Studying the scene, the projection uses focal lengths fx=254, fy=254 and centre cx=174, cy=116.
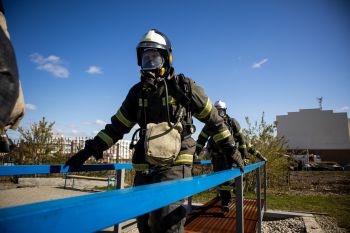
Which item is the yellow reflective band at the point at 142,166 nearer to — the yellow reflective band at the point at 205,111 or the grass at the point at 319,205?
the yellow reflective band at the point at 205,111

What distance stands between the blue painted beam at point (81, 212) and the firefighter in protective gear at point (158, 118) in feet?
4.32

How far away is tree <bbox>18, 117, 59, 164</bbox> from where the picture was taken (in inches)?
502

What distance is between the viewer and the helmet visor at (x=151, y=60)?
8.34 feet

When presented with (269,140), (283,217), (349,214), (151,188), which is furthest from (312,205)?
(151,188)

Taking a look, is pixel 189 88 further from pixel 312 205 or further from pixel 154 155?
pixel 312 205

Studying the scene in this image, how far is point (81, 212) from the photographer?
63 cm

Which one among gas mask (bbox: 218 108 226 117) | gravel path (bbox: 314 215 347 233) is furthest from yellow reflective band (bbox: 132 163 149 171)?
gravel path (bbox: 314 215 347 233)

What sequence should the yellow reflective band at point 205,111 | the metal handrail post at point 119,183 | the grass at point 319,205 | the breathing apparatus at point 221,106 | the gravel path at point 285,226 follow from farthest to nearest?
the grass at point 319,205
the breathing apparatus at point 221,106
the gravel path at point 285,226
the metal handrail post at point 119,183
the yellow reflective band at point 205,111

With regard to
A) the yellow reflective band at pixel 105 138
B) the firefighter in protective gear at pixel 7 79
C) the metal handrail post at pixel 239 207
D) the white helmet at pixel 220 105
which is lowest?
the metal handrail post at pixel 239 207

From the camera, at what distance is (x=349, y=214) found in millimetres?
6621

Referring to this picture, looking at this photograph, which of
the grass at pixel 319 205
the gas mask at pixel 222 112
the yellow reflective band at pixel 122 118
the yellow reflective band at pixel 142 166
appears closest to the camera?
the yellow reflective band at pixel 142 166

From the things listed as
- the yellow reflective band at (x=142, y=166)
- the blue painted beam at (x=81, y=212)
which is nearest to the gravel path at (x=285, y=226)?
the yellow reflective band at (x=142, y=166)

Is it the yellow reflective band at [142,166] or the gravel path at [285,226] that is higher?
the yellow reflective band at [142,166]

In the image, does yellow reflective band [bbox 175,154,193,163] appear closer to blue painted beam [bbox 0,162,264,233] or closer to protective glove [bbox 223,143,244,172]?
protective glove [bbox 223,143,244,172]
